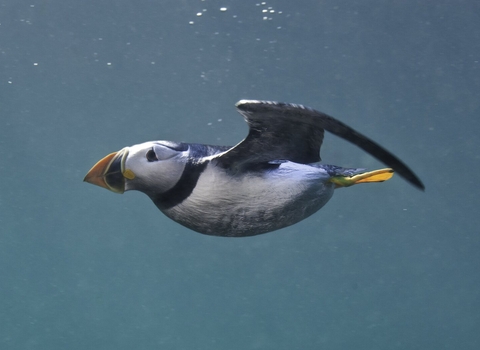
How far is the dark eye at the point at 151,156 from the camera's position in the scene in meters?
2.36

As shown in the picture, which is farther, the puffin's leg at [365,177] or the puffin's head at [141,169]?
the puffin's leg at [365,177]

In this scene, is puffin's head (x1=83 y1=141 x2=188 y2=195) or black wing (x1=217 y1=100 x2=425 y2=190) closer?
black wing (x1=217 y1=100 x2=425 y2=190)

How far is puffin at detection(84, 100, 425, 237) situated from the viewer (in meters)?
2.35

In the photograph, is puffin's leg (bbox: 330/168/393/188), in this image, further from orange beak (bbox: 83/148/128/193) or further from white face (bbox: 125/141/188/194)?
orange beak (bbox: 83/148/128/193)

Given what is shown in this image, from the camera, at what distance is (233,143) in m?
12.8

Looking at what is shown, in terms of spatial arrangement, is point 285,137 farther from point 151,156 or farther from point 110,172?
point 110,172

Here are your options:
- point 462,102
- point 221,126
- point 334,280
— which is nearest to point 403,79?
point 462,102

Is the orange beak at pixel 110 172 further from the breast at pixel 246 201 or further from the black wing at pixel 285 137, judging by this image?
the black wing at pixel 285 137

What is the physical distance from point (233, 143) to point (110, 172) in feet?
34.4

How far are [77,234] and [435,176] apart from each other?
12304 millimetres

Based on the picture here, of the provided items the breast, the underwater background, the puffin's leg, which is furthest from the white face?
the underwater background

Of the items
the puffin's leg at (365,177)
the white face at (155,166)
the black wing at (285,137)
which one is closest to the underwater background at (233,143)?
the puffin's leg at (365,177)

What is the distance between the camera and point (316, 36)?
29.0 ft

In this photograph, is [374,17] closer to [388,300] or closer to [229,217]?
[229,217]
